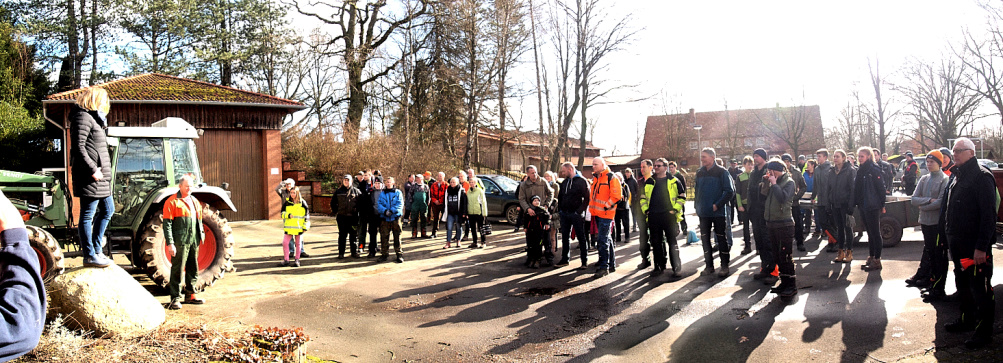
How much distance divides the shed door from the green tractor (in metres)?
10.5

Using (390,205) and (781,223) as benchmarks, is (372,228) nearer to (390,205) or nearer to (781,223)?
(390,205)

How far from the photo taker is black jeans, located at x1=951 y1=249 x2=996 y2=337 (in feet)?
15.8

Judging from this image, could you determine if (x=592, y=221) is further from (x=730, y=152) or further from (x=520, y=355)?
(x=730, y=152)

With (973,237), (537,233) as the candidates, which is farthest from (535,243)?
(973,237)

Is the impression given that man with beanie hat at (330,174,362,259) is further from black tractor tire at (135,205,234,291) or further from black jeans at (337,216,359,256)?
black tractor tire at (135,205,234,291)

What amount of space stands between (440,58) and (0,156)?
61.6 ft

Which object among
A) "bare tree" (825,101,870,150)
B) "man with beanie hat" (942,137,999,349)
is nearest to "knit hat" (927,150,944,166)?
"man with beanie hat" (942,137,999,349)

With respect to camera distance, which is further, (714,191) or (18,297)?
(714,191)

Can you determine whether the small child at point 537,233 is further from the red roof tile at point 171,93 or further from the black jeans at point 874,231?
the red roof tile at point 171,93

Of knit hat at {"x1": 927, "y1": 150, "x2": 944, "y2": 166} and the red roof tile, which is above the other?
the red roof tile

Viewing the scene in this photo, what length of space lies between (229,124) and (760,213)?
55.0 feet

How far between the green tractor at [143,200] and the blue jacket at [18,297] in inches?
240

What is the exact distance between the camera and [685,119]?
5384cm

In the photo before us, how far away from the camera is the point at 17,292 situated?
5.62ft
